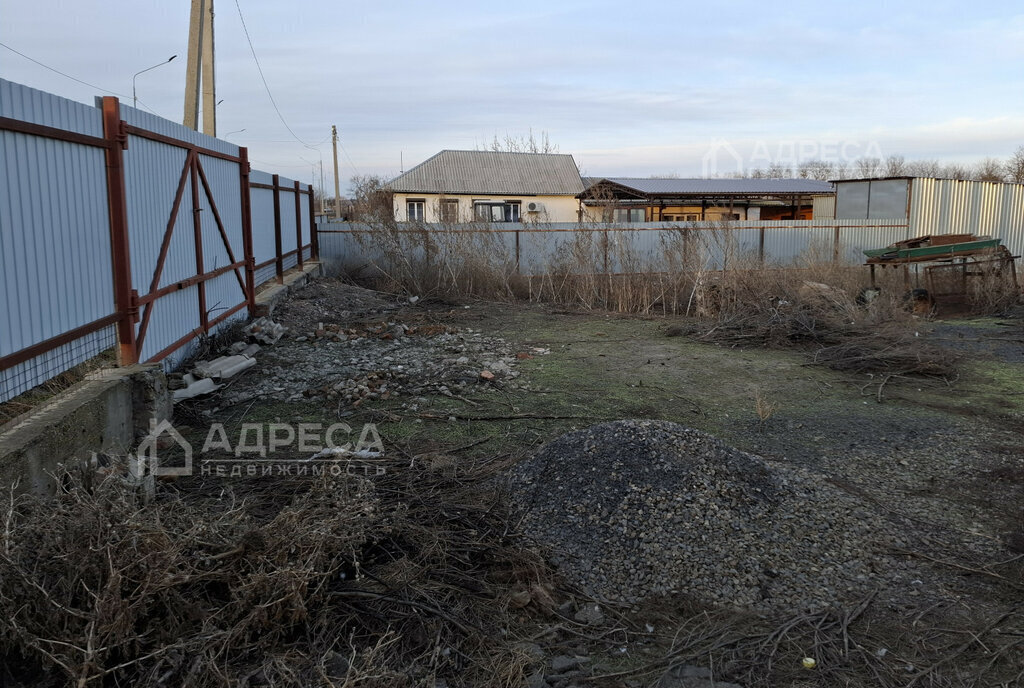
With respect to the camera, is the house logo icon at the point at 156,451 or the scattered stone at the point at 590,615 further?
the house logo icon at the point at 156,451

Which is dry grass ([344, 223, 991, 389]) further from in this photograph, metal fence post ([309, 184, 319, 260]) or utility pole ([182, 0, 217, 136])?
utility pole ([182, 0, 217, 136])

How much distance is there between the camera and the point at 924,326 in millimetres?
11766

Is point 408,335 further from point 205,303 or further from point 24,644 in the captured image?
point 24,644

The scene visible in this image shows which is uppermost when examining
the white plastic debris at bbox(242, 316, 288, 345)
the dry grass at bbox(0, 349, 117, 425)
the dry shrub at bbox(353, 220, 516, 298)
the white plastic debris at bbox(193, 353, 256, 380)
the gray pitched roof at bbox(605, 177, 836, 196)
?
the gray pitched roof at bbox(605, 177, 836, 196)

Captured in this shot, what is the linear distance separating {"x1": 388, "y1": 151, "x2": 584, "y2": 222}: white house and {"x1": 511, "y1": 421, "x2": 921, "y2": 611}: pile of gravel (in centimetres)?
3440

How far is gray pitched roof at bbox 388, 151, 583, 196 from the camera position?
130 feet

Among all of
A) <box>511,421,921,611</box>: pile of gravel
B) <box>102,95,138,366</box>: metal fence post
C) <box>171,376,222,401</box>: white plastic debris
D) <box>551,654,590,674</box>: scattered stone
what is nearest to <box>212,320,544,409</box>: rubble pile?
<box>171,376,222,401</box>: white plastic debris

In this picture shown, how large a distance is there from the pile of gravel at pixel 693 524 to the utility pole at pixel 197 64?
1109 cm

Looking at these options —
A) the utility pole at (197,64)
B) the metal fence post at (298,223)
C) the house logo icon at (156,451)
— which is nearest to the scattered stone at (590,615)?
the house logo icon at (156,451)

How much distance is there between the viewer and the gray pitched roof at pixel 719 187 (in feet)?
113

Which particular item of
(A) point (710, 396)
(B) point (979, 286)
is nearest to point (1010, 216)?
(B) point (979, 286)

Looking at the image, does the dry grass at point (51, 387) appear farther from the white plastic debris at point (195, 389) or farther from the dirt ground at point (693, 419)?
the dirt ground at point (693, 419)

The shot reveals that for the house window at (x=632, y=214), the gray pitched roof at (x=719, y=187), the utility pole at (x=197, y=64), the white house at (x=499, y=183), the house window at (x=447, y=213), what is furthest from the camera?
the white house at (x=499, y=183)

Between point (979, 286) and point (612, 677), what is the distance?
13721mm
